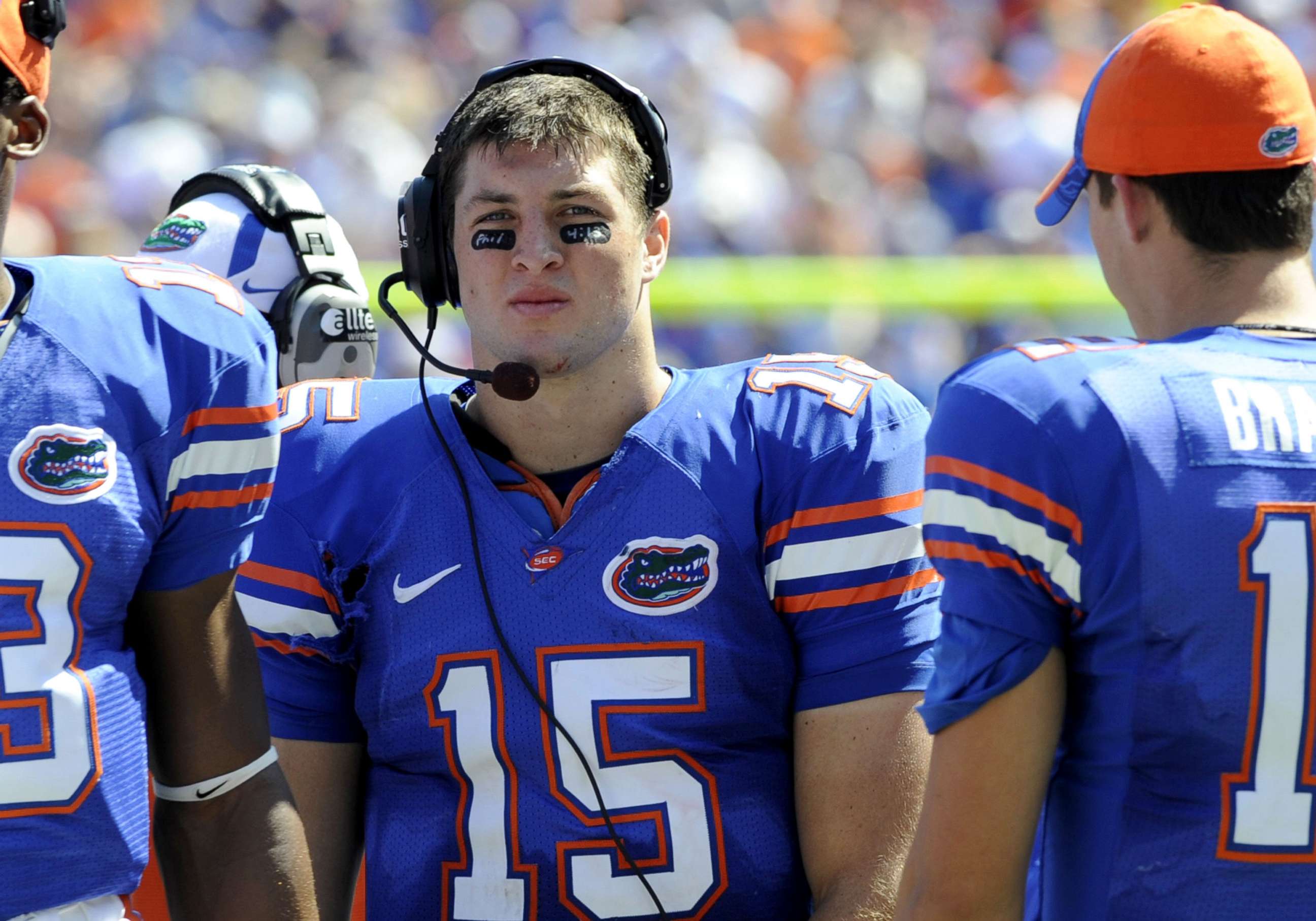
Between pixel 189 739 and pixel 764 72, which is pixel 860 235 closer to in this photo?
pixel 764 72

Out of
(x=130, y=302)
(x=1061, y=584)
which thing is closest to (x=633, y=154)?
(x=130, y=302)

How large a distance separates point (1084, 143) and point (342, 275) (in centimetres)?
146

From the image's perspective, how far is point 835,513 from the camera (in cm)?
218

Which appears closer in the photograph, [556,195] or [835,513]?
[835,513]

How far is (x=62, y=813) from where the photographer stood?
5.21 ft

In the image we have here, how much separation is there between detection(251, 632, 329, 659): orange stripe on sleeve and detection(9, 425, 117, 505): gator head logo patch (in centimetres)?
65

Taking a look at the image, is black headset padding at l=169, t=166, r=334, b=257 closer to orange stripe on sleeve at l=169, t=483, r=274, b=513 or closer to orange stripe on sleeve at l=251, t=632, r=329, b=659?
orange stripe on sleeve at l=251, t=632, r=329, b=659

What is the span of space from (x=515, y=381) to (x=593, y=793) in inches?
22.3

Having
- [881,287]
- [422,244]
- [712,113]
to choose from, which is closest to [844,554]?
[422,244]

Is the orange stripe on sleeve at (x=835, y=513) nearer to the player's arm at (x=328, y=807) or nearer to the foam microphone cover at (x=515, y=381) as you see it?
the foam microphone cover at (x=515, y=381)

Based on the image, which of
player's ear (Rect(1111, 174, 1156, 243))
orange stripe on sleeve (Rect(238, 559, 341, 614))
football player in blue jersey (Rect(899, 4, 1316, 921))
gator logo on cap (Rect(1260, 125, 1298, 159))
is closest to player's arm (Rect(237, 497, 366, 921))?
orange stripe on sleeve (Rect(238, 559, 341, 614))

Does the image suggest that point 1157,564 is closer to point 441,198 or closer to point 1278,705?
point 1278,705

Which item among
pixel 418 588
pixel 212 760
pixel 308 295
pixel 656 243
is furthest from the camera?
pixel 308 295

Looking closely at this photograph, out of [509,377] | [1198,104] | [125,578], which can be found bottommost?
[125,578]
